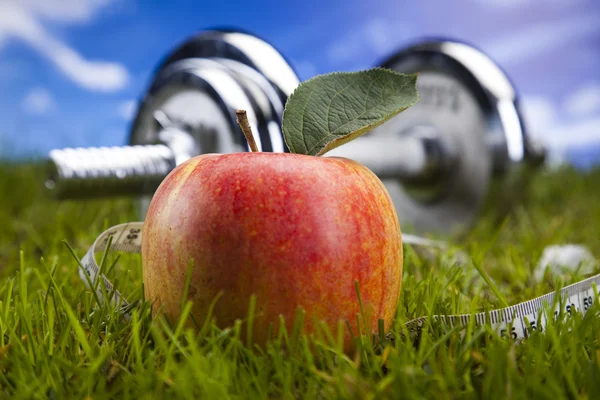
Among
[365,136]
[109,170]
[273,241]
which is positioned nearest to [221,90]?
[109,170]

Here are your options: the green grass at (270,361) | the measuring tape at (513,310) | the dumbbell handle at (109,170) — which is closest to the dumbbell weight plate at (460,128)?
the dumbbell handle at (109,170)

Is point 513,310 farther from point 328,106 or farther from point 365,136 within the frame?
point 365,136

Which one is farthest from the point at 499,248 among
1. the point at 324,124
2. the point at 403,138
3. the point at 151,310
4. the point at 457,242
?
the point at 151,310

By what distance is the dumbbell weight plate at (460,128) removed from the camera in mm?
2834

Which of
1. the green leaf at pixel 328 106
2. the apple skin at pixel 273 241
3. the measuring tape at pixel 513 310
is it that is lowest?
the measuring tape at pixel 513 310

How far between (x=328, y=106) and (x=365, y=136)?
1842 mm

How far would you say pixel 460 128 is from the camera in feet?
9.82

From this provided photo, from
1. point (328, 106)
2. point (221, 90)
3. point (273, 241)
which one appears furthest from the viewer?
point (221, 90)

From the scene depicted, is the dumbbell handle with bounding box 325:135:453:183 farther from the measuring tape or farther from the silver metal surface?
the measuring tape

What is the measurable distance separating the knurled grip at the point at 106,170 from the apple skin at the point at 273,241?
1.19m

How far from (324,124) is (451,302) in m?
0.47

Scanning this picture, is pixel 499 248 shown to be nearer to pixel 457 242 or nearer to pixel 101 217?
pixel 457 242

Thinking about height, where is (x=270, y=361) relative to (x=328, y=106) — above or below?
below

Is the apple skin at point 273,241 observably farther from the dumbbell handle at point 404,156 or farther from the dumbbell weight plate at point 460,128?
the dumbbell weight plate at point 460,128
